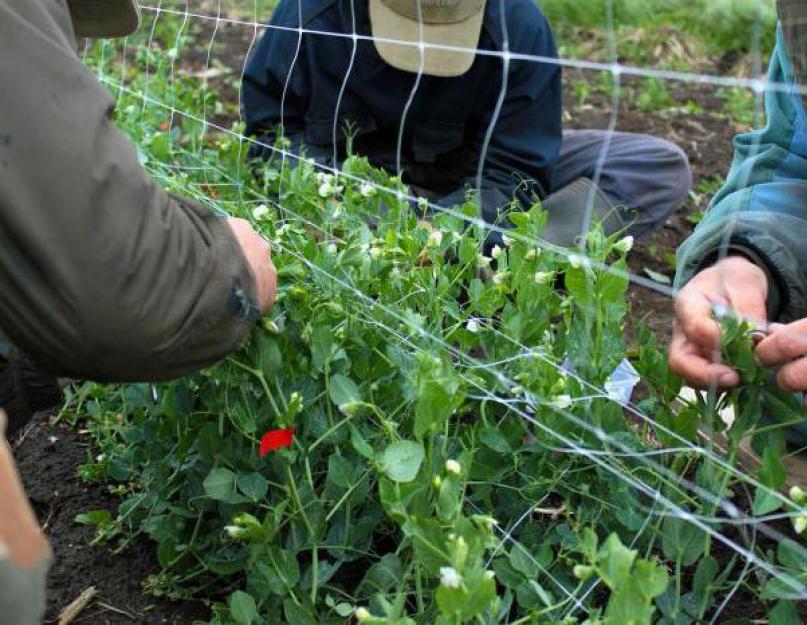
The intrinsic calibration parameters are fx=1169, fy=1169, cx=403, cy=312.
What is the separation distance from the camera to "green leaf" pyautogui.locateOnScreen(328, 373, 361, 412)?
1.46 m

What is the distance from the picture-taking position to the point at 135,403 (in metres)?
1.79

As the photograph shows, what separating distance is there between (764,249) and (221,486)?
92 cm

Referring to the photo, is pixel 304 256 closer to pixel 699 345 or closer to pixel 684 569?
pixel 699 345

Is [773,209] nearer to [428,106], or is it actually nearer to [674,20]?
[428,106]

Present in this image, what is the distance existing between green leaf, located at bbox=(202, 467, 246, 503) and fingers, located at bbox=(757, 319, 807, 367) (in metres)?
0.70

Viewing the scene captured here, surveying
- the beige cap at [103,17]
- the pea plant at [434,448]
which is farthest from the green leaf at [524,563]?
the beige cap at [103,17]

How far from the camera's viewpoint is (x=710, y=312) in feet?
5.13

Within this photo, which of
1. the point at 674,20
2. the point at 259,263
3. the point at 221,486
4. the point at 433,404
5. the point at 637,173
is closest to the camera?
the point at 433,404

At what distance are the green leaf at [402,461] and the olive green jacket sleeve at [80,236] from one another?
0.82ft

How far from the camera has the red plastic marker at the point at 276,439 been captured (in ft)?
4.85

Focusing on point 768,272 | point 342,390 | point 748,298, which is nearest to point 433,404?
point 342,390

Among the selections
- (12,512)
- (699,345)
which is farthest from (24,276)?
(699,345)

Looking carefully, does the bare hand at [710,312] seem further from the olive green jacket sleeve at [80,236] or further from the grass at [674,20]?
the grass at [674,20]

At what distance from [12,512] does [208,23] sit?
4272 mm
